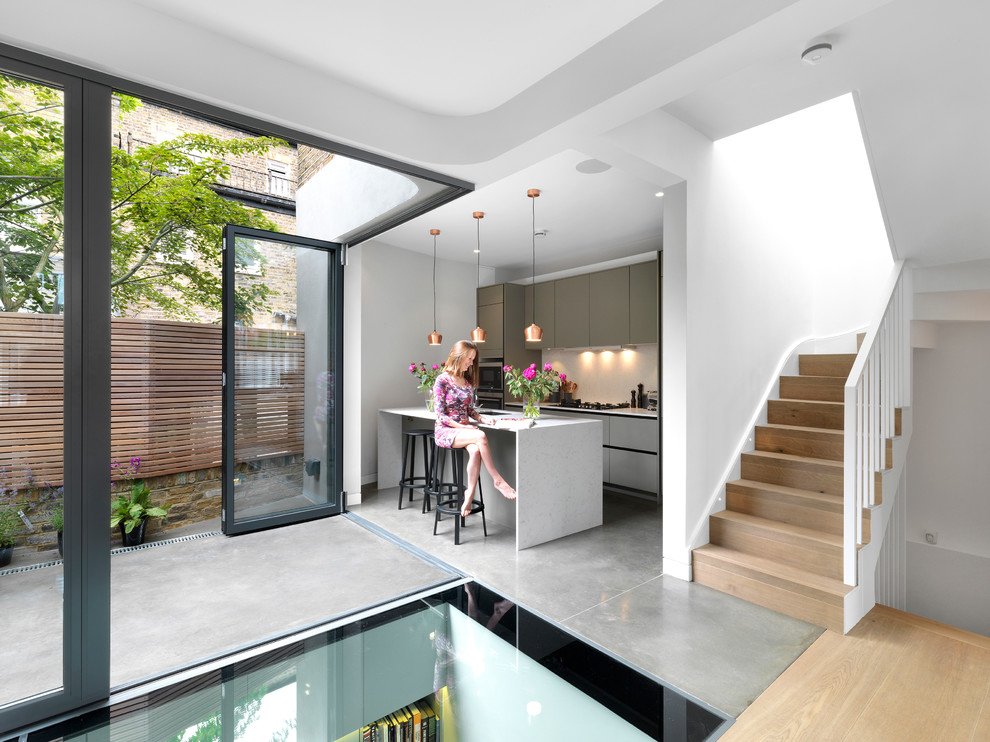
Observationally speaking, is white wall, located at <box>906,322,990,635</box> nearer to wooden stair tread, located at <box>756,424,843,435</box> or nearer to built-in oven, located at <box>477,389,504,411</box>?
wooden stair tread, located at <box>756,424,843,435</box>

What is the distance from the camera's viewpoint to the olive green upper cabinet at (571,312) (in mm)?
5918

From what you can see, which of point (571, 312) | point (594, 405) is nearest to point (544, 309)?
point (571, 312)

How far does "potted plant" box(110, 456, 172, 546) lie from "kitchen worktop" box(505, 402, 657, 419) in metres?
3.95

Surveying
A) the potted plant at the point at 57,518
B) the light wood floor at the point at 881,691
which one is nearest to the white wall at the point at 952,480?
the light wood floor at the point at 881,691

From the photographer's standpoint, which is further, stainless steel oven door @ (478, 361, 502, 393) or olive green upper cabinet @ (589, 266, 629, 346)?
stainless steel oven door @ (478, 361, 502, 393)

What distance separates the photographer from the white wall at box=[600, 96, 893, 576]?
3.21m

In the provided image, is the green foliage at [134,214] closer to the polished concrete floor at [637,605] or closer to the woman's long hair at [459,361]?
the woman's long hair at [459,361]

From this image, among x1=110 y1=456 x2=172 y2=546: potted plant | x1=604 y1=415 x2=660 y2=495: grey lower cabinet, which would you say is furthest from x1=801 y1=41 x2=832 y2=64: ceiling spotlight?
x1=110 y1=456 x2=172 y2=546: potted plant

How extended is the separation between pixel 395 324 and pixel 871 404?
4540mm

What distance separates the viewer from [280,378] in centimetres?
422

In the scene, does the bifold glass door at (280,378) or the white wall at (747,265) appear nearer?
the white wall at (747,265)

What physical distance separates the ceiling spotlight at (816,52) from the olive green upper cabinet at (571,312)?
3548 mm

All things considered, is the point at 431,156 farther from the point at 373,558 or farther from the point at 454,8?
the point at 373,558

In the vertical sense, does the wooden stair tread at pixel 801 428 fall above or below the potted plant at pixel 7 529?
above
